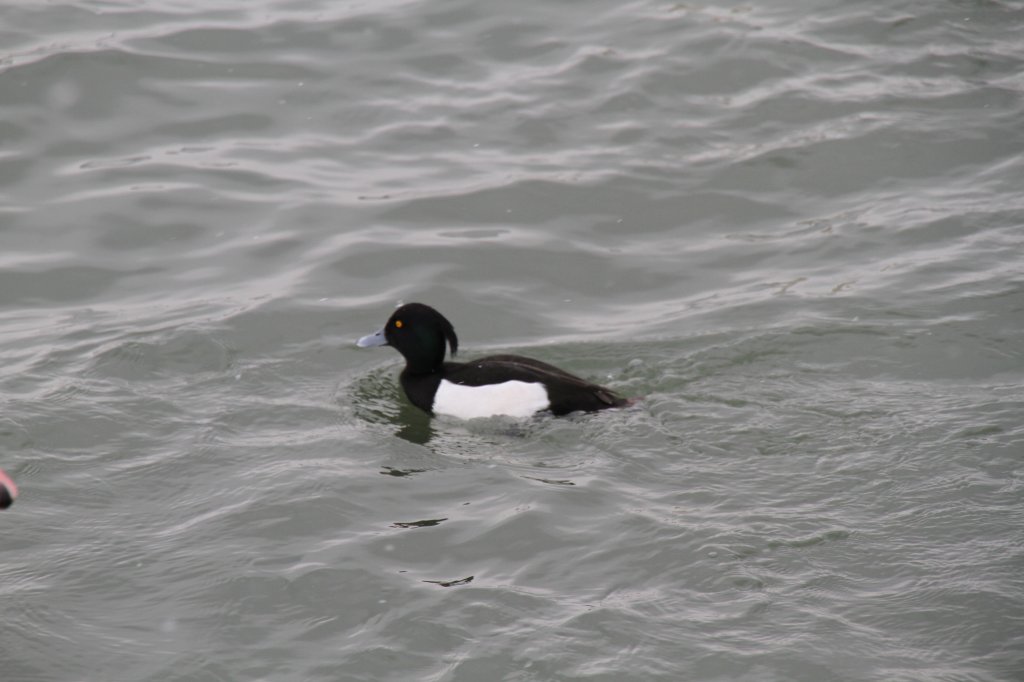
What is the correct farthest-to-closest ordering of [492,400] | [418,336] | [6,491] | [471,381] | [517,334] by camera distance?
[517,334], [418,336], [471,381], [492,400], [6,491]

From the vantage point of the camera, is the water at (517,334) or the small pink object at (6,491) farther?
the water at (517,334)

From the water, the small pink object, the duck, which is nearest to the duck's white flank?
the duck

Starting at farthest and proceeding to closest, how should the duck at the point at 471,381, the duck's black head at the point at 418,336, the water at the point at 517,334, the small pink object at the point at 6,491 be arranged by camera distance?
the duck's black head at the point at 418,336
the duck at the point at 471,381
the water at the point at 517,334
the small pink object at the point at 6,491

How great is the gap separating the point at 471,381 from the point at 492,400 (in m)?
0.26

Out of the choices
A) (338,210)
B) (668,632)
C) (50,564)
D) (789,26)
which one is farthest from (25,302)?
(789,26)

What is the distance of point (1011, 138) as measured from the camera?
11930 millimetres

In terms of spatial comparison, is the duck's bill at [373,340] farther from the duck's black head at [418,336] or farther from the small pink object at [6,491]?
the small pink object at [6,491]

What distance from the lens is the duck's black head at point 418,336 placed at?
8.84m

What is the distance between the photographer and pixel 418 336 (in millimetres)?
8875

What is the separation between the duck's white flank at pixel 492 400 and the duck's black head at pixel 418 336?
0.27m

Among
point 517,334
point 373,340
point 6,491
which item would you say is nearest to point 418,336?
point 373,340

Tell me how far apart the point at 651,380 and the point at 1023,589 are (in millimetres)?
3092

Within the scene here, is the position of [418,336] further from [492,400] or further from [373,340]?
[492,400]

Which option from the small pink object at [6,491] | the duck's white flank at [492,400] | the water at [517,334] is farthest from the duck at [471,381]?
the small pink object at [6,491]
